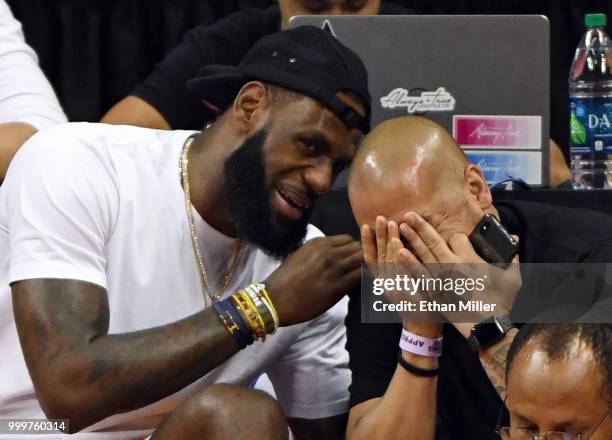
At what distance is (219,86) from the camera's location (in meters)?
2.33

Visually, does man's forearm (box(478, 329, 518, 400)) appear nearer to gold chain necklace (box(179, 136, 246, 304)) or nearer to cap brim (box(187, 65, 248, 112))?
gold chain necklace (box(179, 136, 246, 304))

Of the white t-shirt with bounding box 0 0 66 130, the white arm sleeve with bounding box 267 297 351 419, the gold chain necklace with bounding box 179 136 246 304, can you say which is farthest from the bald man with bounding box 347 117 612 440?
the white t-shirt with bounding box 0 0 66 130

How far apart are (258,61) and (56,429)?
795mm

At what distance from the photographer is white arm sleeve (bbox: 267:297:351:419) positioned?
2355mm

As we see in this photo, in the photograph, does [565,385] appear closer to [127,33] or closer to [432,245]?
[432,245]

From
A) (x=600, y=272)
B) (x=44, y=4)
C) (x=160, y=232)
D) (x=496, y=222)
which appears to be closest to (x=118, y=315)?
(x=160, y=232)

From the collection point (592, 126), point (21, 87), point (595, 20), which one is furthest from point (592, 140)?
point (21, 87)

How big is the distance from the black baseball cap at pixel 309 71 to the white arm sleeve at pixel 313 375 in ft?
1.46

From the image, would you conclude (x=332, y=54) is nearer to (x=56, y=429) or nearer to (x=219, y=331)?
(x=219, y=331)

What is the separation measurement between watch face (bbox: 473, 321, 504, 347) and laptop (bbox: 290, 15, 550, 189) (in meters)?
0.53

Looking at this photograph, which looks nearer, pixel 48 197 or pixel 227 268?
pixel 48 197

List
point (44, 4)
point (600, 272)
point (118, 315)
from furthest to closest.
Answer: point (44, 4) → point (118, 315) → point (600, 272)

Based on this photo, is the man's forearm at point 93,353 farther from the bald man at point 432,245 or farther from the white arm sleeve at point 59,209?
the bald man at point 432,245

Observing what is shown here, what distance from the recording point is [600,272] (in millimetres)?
1974
